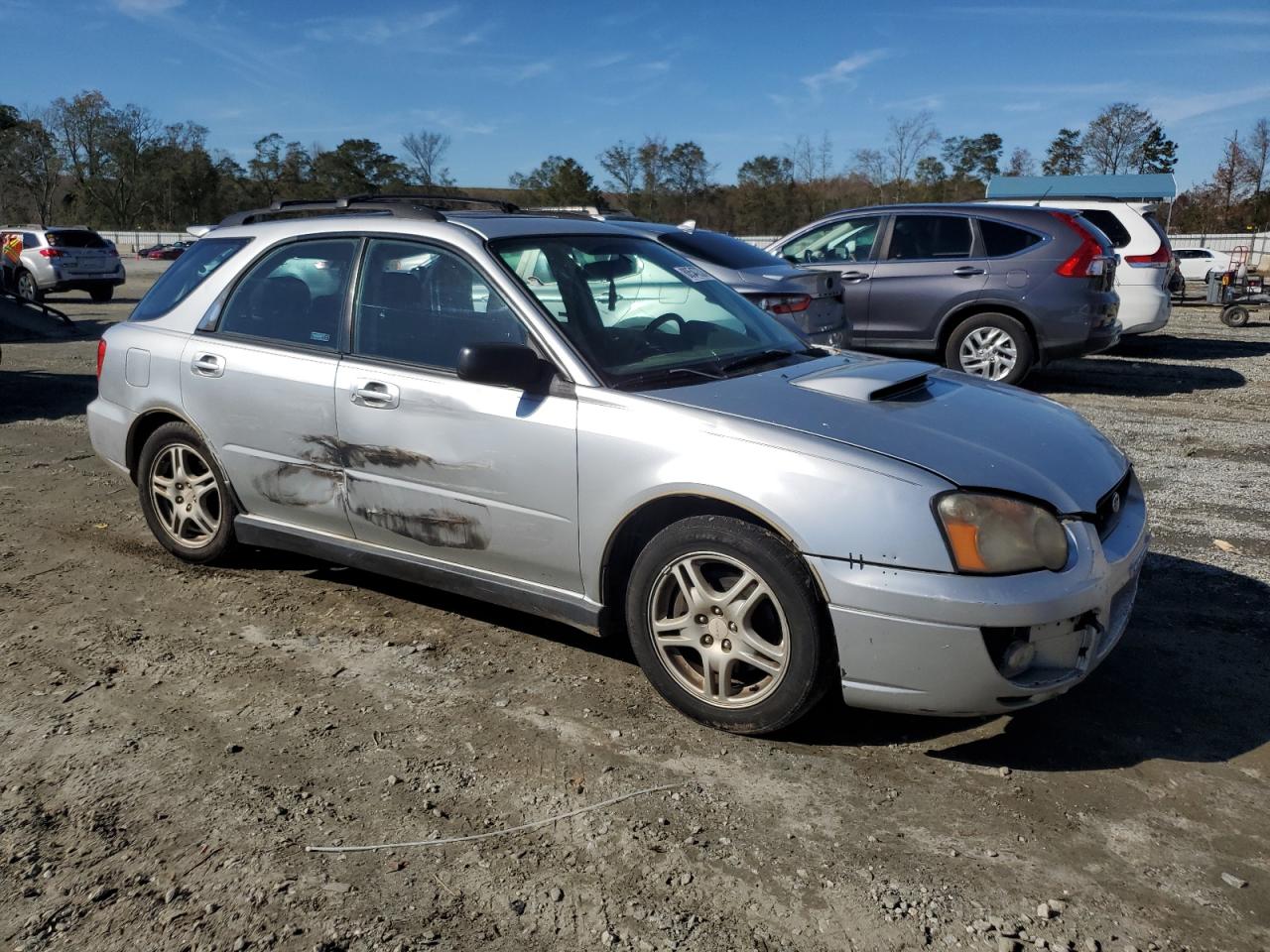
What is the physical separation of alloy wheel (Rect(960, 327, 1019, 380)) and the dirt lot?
5.22m

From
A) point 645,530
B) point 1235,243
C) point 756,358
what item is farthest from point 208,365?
point 1235,243

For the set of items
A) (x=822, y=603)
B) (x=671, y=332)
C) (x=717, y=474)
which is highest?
(x=671, y=332)

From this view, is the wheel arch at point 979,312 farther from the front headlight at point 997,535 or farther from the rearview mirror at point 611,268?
the front headlight at point 997,535

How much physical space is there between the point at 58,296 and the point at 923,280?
76.4 feet

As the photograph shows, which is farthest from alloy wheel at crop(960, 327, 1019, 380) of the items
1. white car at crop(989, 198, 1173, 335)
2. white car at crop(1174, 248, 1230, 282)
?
white car at crop(1174, 248, 1230, 282)

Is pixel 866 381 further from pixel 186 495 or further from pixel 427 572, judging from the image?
pixel 186 495

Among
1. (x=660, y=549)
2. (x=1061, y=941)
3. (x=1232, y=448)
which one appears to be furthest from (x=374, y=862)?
(x=1232, y=448)

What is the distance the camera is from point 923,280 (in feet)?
33.3

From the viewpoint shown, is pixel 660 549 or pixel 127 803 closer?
pixel 127 803

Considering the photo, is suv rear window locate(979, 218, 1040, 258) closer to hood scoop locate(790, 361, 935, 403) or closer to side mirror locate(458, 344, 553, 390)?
hood scoop locate(790, 361, 935, 403)

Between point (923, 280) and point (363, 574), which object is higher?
point (923, 280)

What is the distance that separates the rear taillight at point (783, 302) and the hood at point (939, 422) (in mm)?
3817

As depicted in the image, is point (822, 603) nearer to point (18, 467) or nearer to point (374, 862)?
point (374, 862)

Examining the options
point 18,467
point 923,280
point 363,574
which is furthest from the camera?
point 923,280
